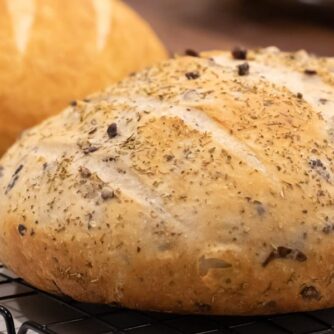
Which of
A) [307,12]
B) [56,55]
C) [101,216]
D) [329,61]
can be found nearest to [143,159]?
[101,216]

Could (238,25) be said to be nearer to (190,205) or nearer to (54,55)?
(54,55)

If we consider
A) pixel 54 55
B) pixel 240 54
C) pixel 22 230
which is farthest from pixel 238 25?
pixel 22 230

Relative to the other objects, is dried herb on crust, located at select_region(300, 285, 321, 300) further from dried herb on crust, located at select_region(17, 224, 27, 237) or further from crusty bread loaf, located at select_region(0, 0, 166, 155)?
crusty bread loaf, located at select_region(0, 0, 166, 155)

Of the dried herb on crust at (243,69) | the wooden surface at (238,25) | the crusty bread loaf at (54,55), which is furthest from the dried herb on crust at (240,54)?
the wooden surface at (238,25)

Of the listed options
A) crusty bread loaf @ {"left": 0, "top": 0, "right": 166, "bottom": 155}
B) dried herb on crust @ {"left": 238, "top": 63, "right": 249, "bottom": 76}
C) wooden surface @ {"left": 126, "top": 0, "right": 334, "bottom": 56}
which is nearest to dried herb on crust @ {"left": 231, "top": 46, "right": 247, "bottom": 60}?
dried herb on crust @ {"left": 238, "top": 63, "right": 249, "bottom": 76}

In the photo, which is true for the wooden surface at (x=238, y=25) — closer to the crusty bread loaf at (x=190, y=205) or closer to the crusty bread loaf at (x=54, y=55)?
the crusty bread loaf at (x=54, y=55)

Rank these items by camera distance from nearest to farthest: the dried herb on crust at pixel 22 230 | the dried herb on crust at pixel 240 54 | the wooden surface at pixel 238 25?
the dried herb on crust at pixel 22 230
the dried herb on crust at pixel 240 54
the wooden surface at pixel 238 25
